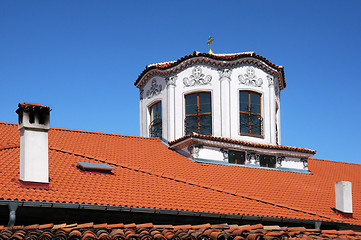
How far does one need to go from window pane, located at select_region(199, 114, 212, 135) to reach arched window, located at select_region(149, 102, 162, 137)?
1871 millimetres

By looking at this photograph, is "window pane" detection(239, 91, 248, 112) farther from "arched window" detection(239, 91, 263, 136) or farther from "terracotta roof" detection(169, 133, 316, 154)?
"terracotta roof" detection(169, 133, 316, 154)

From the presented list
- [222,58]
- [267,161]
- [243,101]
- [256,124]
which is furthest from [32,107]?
[256,124]

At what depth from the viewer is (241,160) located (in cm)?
2019

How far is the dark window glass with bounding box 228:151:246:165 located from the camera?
785 inches

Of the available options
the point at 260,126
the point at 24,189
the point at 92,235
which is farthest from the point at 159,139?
the point at 92,235

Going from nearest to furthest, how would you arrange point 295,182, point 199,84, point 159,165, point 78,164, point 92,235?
1. point 92,235
2. point 78,164
3. point 159,165
4. point 295,182
5. point 199,84

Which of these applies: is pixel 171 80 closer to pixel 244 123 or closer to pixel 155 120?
pixel 155 120

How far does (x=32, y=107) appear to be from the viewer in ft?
38.9

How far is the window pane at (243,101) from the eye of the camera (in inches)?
843

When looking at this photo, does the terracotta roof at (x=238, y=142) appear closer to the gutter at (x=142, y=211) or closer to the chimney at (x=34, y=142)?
the gutter at (x=142, y=211)

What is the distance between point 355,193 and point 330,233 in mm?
9902

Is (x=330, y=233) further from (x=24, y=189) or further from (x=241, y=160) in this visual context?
(x=241, y=160)

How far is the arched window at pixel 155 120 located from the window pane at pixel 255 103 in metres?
3.78

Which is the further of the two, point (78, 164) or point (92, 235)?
point (78, 164)
